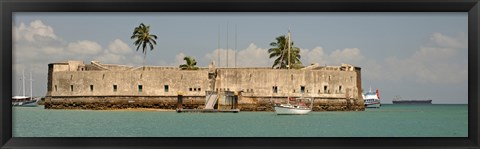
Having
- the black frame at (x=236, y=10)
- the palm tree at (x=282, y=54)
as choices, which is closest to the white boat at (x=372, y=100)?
the palm tree at (x=282, y=54)

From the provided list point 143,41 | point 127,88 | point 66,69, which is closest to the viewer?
point 127,88

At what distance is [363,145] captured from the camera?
5406 millimetres

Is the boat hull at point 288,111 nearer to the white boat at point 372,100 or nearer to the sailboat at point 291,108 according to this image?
the sailboat at point 291,108

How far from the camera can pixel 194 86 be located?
30.6 metres

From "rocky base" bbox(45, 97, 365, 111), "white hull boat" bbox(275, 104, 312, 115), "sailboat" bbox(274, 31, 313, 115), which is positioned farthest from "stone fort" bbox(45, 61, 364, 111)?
"white hull boat" bbox(275, 104, 312, 115)

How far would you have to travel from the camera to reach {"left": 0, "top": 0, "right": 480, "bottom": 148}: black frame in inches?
207

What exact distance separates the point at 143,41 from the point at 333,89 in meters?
9.83

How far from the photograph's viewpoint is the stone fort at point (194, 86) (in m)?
30.6

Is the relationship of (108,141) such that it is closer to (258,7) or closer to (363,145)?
(258,7)

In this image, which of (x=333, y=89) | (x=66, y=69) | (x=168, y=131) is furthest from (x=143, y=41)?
(x=168, y=131)

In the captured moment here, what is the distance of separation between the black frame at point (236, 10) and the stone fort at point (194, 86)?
2500 cm

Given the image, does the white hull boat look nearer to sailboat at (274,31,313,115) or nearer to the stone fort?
sailboat at (274,31,313,115)

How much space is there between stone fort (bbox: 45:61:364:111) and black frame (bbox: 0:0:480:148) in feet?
82.0

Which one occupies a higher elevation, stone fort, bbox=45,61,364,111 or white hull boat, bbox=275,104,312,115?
stone fort, bbox=45,61,364,111
